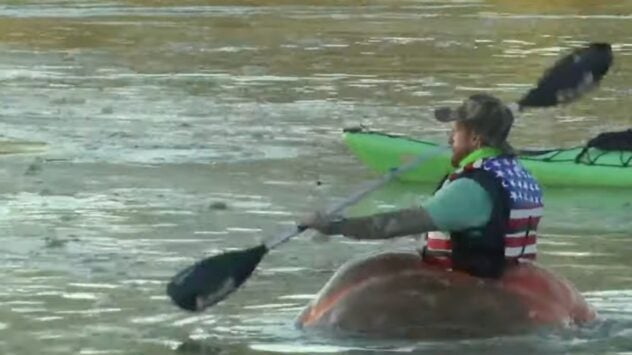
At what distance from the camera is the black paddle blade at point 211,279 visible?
10367 mm

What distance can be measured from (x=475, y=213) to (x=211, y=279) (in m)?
1.43

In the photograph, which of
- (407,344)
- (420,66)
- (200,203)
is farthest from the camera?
(420,66)

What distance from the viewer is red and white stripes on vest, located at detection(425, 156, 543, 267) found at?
9961 mm

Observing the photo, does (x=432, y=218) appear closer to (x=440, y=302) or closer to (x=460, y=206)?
(x=460, y=206)

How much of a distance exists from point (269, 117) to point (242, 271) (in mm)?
11600

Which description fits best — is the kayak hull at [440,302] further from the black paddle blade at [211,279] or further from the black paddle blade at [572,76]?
the black paddle blade at [572,76]

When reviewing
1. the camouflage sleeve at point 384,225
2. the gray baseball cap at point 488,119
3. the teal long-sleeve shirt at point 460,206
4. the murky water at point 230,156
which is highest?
the gray baseball cap at point 488,119

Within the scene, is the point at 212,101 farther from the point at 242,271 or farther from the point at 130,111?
the point at 242,271

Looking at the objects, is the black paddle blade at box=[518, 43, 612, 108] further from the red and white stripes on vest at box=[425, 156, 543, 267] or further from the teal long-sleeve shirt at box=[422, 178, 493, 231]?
the teal long-sleeve shirt at box=[422, 178, 493, 231]

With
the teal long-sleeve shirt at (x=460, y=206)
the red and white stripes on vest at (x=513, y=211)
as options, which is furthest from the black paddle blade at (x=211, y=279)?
the teal long-sleeve shirt at (x=460, y=206)

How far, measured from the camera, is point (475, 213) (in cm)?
988

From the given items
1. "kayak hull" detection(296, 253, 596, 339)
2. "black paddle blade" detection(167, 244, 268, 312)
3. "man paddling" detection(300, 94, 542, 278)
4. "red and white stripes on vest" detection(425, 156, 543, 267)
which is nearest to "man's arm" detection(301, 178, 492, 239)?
"man paddling" detection(300, 94, 542, 278)

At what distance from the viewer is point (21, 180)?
1708cm

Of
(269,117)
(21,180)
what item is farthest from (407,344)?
(269,117)
